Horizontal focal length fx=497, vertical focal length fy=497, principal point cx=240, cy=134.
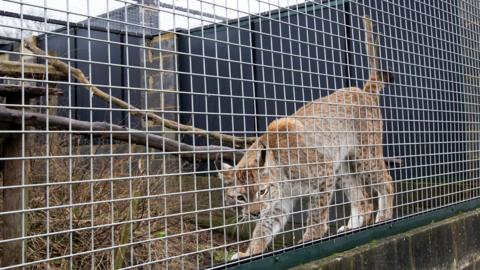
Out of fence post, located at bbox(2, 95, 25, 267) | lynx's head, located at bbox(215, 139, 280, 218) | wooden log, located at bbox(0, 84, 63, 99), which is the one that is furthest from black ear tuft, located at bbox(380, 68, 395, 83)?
fence post, located at bbox(2, 95, 25, 267)

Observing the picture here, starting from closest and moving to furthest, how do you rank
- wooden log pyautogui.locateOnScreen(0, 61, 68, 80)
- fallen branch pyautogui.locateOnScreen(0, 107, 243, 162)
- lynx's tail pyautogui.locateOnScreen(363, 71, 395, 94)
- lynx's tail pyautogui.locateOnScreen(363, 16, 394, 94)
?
fallen branch pyautogui.locateOnScreen(0, 107, 243, 162) < wooden log pyautogui.locateOnScreen(0, 61, 68, 80) < lynx's tail pyautogui.locateOnScreen(363, 16, 394, 94) < lynx's tail pyautogui.locateOnScreen(363, 71, 395, 94)

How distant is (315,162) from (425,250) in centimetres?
125

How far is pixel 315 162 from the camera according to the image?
316 centimetres

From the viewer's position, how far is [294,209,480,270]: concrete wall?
119 inches

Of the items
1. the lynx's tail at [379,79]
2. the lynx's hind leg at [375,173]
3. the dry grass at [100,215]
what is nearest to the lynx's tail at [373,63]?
the lynx's tail at [379,79]

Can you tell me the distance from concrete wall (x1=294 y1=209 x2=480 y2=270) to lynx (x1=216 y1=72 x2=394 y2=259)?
0.86 feet

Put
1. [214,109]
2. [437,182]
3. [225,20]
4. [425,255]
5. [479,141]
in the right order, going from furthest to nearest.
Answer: [214,109] < [479,141] < [437,182] < [425,255] < [225,20]

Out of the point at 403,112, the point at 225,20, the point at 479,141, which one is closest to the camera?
the point at 225,20

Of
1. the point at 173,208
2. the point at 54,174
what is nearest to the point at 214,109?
the point at 173,208

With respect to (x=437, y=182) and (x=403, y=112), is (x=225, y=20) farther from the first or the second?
(x=437, y=182)

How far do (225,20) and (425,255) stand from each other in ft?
7.76

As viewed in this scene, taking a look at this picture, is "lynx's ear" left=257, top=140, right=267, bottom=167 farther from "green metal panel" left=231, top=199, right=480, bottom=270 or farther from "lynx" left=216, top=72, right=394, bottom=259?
"green metal panel" left=231, top=199, right=480, bottom=270

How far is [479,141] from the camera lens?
15.4ft

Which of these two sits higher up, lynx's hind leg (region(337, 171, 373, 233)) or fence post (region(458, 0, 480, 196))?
fence post (region(458, 0, 480, 196))
